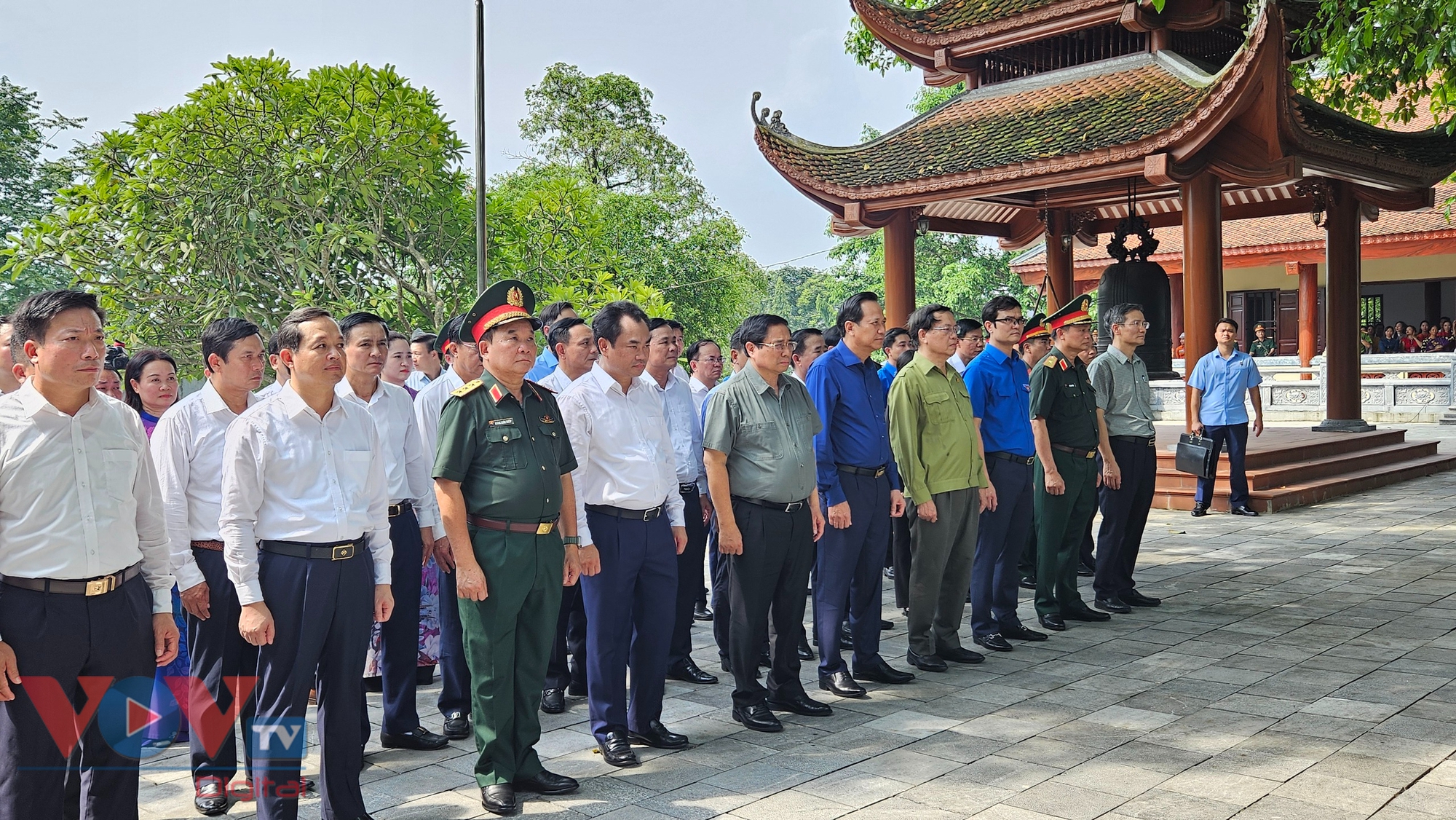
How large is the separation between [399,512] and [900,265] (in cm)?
892

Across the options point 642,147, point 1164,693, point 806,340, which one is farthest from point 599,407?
point 642,147

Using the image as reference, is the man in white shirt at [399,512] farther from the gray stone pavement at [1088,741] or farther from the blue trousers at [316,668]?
the blue trousers at [316,668]

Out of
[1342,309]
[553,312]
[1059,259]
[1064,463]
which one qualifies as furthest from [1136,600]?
[1342,309]

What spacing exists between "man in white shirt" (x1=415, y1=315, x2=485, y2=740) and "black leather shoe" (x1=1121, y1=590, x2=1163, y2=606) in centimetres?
402

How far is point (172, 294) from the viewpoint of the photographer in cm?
1321

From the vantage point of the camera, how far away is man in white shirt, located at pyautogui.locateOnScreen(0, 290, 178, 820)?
9.36 feet

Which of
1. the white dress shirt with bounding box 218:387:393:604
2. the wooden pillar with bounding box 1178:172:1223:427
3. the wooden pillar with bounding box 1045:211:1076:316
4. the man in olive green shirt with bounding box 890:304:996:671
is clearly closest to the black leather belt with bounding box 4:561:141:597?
the white dress shirt with bounding box 218:387:393:604

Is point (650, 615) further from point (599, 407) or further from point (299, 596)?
point (299, 596)

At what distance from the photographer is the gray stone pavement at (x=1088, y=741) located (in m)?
3.63

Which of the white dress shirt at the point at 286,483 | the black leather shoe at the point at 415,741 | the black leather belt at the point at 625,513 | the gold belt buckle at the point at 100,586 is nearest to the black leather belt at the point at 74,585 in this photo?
the gold belt buckle at the point at 100,586

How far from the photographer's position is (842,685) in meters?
4.97

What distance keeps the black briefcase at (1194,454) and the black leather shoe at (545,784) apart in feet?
23.0

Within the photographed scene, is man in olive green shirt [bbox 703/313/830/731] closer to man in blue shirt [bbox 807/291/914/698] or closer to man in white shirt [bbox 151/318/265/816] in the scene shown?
man in blue shirt [bbox 807/291/914/698]

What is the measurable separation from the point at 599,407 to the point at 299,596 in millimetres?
1329
